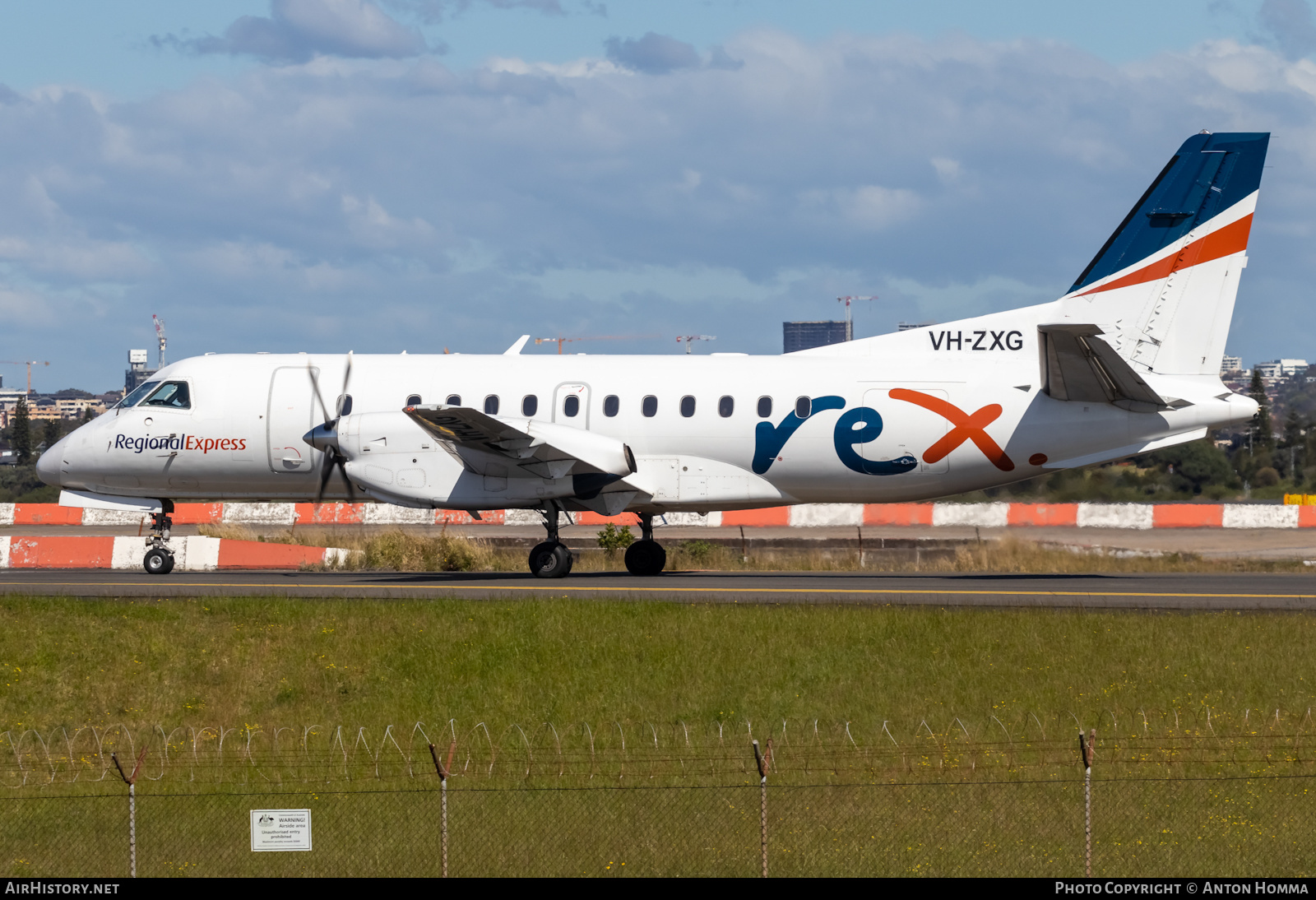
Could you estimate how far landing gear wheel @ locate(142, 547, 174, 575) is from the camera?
95.5 ft

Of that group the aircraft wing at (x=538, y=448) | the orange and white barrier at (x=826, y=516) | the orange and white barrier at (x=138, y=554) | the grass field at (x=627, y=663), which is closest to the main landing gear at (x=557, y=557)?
the aircraft wing at (x=538, y=448)

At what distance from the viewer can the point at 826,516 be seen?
4653 cm

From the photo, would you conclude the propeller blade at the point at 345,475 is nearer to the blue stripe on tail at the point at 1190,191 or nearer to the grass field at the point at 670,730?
the grass field at the point at 670,730

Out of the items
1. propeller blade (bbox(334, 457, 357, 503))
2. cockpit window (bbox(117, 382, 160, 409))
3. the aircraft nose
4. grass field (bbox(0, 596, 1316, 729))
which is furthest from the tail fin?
the aircraft nose

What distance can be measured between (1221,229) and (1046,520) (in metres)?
19.0

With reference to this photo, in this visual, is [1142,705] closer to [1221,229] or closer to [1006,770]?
[1006,770]

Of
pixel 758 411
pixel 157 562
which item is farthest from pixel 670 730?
pixel 157 562

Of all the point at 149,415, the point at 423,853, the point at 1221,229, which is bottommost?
the point at 423,853

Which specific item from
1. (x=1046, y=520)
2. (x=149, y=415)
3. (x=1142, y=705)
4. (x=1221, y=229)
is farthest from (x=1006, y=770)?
(x=1046, y=520)

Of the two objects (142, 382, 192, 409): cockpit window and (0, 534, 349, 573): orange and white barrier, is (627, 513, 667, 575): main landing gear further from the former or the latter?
(142, 382, 192, 409): cockpit window

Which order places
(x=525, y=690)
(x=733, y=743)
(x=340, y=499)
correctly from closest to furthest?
(x=733, y=743)
(x=525, y=690)
(x=340, y=499)

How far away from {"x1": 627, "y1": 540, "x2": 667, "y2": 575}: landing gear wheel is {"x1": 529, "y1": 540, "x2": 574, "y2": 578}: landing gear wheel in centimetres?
184

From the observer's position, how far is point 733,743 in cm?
1736

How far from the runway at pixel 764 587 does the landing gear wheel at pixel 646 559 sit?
0.30 meters
